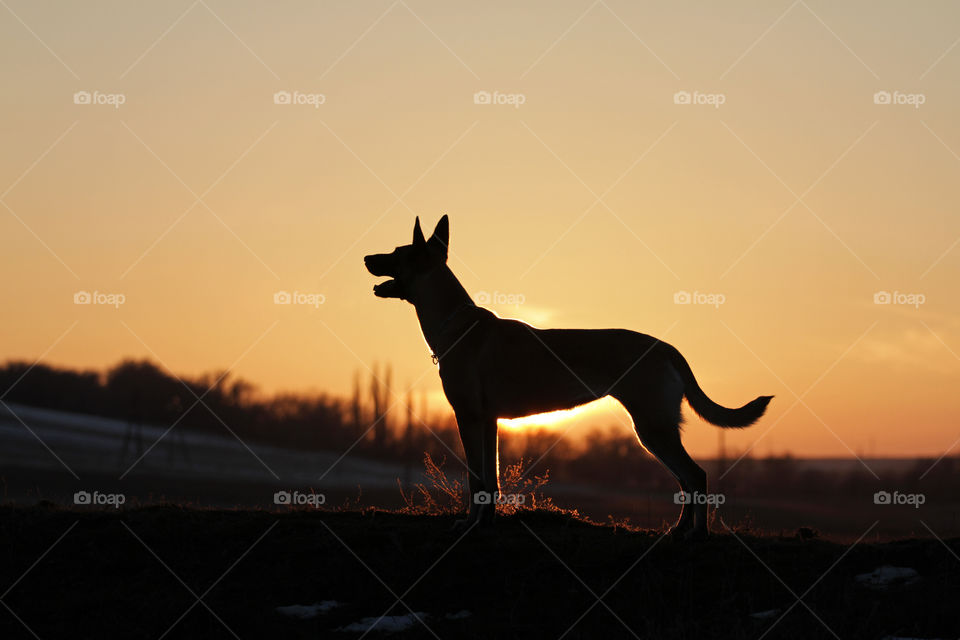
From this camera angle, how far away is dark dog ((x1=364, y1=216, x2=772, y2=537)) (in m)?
10.4

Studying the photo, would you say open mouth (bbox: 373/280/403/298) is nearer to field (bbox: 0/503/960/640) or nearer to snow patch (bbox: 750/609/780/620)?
field (bbox: 0/503/960/640)

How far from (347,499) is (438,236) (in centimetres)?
354

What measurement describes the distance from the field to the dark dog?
0.86m

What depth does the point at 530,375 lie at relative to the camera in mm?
10867

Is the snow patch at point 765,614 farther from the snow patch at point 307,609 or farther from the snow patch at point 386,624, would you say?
the snow patch at point 307,609

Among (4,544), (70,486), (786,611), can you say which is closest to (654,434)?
(786,611)

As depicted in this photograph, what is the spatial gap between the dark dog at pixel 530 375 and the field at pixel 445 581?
0.86 metres

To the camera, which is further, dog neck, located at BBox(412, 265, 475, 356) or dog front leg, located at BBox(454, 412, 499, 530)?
dog neck, located at BBox(412, 265, 475, 356)

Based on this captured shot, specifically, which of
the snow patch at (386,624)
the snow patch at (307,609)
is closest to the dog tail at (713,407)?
the snow patch at (386,624)

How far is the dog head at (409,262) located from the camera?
1141cm

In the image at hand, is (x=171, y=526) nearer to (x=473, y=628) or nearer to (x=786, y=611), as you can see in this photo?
(x=473, y=628)

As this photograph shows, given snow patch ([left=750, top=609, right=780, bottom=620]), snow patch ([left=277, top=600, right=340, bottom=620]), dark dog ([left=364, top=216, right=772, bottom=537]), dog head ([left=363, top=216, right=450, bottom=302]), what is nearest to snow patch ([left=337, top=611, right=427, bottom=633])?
snow patch ([left=277, top=600, right=340, bottom=620])

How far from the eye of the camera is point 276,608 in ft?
28.6

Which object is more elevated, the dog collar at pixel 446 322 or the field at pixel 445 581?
the dog collar at pixel 446 322
